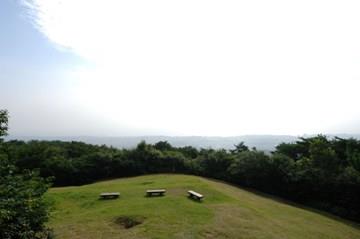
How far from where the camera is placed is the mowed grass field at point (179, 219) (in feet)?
45.9

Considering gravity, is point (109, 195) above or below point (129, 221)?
above

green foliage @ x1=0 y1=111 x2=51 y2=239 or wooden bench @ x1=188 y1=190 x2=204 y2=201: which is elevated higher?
green foliage @ x1=0 y1=111 x2=51 y2=239

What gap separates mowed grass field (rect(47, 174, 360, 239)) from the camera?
14000mm

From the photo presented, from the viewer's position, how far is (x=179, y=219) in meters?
15.4

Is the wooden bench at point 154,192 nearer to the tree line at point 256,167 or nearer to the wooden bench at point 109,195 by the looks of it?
the wooden bench at point 109,195

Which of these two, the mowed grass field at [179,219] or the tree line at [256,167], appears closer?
the mowed grass field at [179,219]

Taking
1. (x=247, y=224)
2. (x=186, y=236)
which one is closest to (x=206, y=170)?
(x=247, y=224)

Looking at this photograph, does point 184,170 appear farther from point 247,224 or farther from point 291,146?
point 247,224

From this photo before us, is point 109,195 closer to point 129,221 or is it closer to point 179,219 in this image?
point 129,221

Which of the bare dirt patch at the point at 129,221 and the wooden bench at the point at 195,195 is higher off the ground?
the wooden bench at the point at 195,195

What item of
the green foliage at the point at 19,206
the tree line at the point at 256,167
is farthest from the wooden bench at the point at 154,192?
the tree line at the point at 256,167

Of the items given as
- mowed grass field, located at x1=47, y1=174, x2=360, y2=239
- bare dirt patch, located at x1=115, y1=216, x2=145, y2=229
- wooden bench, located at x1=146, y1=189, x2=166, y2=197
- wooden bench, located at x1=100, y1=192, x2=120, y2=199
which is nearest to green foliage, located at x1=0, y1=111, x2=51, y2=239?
mowed grass field, located at x1=47, y1=174, x2=360, y2=239

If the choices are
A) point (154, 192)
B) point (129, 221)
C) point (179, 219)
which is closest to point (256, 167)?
point (154, 192)

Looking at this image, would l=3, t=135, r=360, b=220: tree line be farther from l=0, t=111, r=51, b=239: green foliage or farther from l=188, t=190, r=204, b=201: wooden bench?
l=0, t=111, r=51, b=239: green foliage
